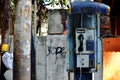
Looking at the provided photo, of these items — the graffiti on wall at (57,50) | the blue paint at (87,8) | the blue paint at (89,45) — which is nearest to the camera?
the blue paint at (87,8)

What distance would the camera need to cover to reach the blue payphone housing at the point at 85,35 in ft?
28.8

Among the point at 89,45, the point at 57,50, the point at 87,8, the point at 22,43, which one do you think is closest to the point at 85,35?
the point at 89,45

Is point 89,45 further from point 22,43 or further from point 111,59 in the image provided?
point 22,43

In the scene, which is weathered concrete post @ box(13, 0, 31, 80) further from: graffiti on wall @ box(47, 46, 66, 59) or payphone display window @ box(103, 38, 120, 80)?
graffiti on wall @ box(47, 46, 66, 59)

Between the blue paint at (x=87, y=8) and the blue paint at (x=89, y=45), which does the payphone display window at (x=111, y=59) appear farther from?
the blue paint at (x=87, y=8)

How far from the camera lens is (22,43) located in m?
7.80

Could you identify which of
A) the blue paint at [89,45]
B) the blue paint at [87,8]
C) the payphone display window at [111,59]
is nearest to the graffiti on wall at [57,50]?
the payphone display window at [111,59]

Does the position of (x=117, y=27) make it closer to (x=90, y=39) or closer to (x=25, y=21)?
(x=90, y=39)

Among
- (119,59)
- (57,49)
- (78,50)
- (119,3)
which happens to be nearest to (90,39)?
(78,50)

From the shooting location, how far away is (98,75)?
1045 cm

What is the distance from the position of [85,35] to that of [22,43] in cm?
154

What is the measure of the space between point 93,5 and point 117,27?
7411 mm

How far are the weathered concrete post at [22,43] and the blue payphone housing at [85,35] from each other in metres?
1.19

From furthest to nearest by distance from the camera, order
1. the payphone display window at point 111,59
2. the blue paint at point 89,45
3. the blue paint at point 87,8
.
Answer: the payphone display window at point 111,59 < the blue paint at point 89,45 < the blue paint at point 87,8
